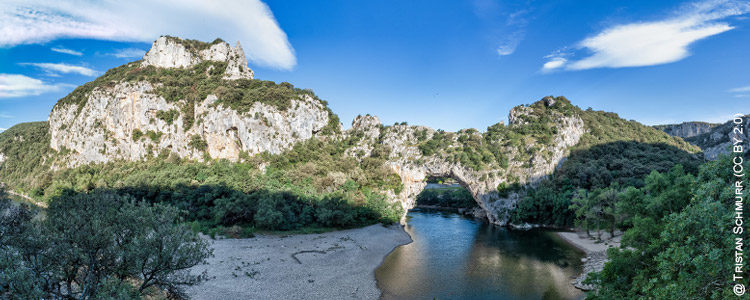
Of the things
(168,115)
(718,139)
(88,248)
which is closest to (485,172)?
(88,248)

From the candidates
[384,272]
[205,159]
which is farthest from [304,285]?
[205,159]

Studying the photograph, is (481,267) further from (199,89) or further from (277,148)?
(199,89)

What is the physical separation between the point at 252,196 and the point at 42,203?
57.7m

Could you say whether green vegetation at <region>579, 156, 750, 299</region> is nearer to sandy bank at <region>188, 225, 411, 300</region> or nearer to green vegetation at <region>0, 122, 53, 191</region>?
sandy bank at <region>188, 225, 411, 300</region>

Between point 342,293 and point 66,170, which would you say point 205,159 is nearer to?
point 66,170

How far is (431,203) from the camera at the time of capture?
80.6 m

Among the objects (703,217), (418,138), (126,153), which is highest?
(418,138)

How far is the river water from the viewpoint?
69.2ft

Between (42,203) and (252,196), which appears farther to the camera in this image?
(42,203)

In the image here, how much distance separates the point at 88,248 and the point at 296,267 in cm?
1748

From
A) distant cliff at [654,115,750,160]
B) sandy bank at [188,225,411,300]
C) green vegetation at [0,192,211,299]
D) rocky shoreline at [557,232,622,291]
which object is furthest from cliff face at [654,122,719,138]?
green vegetation at [0,192,211,299]

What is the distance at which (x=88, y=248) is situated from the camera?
26.9ft

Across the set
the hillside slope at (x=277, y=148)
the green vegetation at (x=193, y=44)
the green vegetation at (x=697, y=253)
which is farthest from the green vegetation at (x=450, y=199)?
the green vegetation at (x=193, y=44)

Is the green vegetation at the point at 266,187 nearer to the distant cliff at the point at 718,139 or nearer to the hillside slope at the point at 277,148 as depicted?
the hillside slope at the point at 277,148
